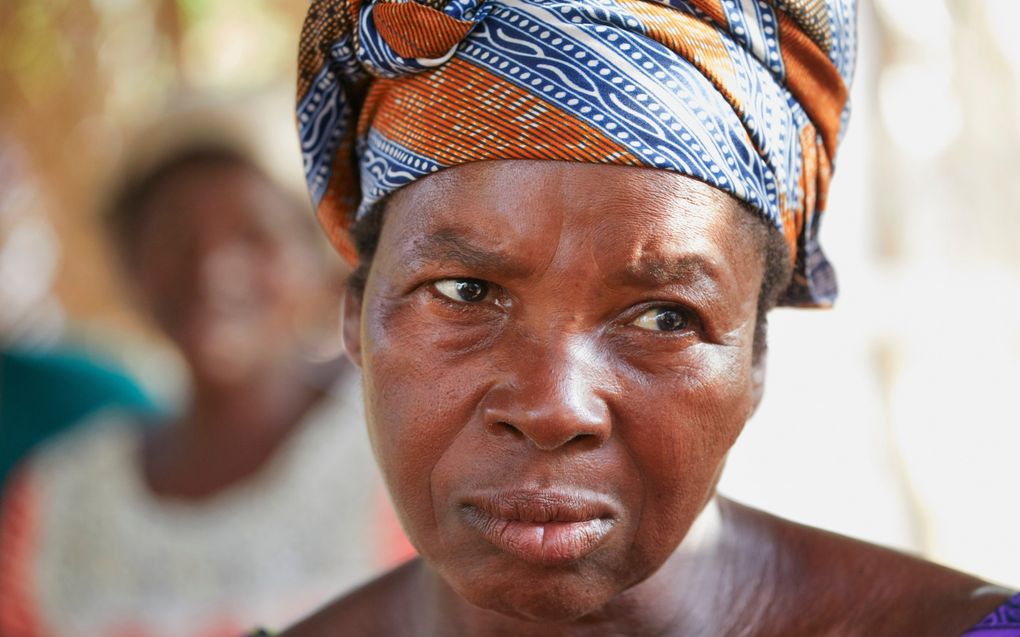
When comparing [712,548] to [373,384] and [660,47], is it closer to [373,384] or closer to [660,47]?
[373,384]

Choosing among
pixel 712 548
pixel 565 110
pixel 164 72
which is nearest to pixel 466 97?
pixel 565 110

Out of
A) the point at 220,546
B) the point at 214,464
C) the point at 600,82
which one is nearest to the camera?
the point at 600,82

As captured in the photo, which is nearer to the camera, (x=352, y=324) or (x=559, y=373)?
(x=559, y=373)

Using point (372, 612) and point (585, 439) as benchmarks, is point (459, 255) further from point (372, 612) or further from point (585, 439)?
point (372, 612)

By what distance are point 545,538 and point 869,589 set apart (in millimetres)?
653

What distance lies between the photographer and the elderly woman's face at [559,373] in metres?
1.58

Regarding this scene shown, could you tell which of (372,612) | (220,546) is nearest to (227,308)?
(220,546)

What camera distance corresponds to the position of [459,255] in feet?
5.44

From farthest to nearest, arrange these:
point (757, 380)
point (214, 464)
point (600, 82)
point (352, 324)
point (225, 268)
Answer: point (214, 464) → point (225, 268) → point (352, 324) → point (757, 380) → point (600, 82)

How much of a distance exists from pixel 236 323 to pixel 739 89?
9.36 ft

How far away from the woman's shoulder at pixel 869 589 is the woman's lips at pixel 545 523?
51 cm

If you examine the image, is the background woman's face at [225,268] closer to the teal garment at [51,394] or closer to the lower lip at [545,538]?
the teal garment at [51,394]

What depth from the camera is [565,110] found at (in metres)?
1.63

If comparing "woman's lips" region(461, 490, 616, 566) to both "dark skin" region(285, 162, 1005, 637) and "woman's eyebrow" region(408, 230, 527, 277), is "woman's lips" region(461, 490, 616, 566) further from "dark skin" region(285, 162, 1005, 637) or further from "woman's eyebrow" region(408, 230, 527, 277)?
"woman's eyebrow" region(408, 230, 527, 277)
